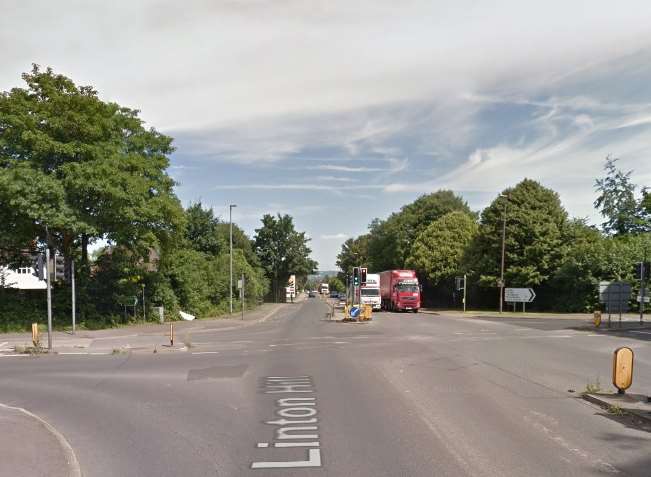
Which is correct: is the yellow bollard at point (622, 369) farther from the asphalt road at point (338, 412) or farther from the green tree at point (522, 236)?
the green tree at point (522, 236)

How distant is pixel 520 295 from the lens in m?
46.1

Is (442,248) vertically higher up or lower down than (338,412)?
higher up

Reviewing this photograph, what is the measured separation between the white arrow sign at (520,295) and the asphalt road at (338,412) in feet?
90.7

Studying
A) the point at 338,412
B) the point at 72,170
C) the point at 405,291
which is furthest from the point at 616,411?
the point at 405,291

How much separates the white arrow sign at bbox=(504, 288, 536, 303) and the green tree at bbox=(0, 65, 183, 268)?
2723 centimetres

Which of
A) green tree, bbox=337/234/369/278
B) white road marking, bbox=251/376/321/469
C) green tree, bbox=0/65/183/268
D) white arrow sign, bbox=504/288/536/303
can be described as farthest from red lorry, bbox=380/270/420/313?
green tree, bbox=337/234/369/278

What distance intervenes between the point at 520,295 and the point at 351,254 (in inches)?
3549

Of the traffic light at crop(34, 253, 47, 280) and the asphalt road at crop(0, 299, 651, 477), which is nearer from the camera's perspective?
the asphalt road at crop(0, 299, 651, 477)

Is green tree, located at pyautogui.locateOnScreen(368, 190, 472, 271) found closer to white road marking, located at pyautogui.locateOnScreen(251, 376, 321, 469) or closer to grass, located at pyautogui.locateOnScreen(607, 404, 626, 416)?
white road marking, located at pyautogui.locateOnScreen(251, 376, 321, 469)

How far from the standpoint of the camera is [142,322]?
110 feet

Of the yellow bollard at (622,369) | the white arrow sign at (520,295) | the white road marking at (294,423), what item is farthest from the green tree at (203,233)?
the yellow bollard at (622,369)

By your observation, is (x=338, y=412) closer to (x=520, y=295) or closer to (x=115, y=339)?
(x=115, y=339)

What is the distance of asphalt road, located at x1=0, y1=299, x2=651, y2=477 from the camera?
269 inches

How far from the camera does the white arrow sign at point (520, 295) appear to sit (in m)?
45.8
